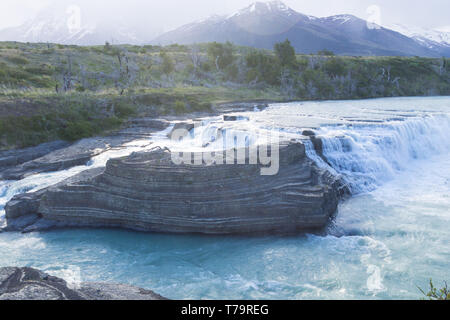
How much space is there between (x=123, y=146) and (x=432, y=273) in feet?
50.3

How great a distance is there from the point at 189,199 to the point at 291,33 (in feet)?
559

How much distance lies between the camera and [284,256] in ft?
29.9

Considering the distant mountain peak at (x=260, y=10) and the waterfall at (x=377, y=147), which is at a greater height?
the distant mountain peak at (x=260, y=10)

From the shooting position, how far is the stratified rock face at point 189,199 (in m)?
10.4

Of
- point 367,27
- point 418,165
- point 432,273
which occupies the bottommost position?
point 432,273

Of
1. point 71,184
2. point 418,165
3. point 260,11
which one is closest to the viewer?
point 71,184

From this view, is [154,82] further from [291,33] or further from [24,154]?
[291,33]

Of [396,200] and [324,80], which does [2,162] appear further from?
[324,80]

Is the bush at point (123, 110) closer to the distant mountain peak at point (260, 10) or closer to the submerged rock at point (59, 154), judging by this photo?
the submerged rock at point (59, 154)

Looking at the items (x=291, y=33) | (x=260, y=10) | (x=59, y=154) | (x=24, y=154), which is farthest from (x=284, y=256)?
(x=260, y=10)

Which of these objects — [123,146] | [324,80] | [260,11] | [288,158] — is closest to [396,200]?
[288,158]

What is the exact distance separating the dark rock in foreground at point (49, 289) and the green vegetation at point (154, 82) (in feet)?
48.0

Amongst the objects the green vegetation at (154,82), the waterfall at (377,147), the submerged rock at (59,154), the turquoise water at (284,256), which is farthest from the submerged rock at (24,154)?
the waterfall at (377,147)

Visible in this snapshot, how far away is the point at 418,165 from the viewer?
684 inches
